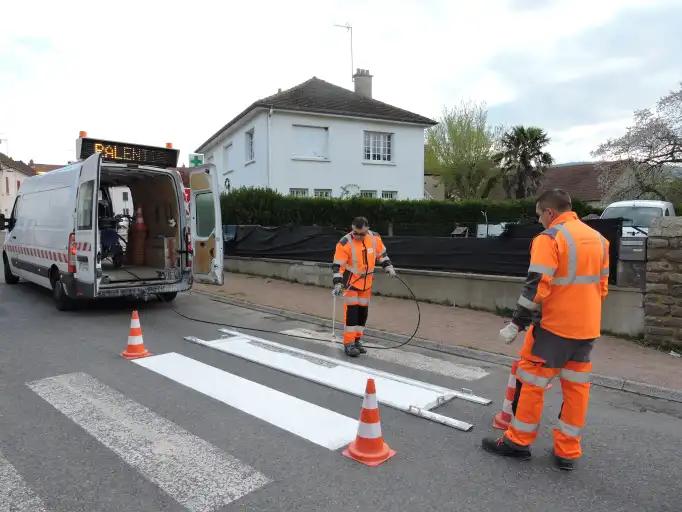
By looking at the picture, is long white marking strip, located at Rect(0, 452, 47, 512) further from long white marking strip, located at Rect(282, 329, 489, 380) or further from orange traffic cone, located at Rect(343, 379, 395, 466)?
long white marking strip, located at Rect(282, 329, 489, 380)

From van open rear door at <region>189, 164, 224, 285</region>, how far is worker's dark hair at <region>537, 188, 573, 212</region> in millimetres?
6655

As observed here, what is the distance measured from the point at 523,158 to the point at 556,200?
36406 mm

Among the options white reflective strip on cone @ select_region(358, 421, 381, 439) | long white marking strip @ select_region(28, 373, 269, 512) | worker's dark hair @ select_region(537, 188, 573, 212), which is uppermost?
worker's dark hair @ select_region(537, 188, 573, 212)

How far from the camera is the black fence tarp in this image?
28.9ft

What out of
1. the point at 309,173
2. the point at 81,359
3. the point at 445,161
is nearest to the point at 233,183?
the point at 309,173

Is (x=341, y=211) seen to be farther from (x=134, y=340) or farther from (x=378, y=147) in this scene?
(x=134, y=340)

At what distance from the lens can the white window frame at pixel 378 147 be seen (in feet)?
78.8

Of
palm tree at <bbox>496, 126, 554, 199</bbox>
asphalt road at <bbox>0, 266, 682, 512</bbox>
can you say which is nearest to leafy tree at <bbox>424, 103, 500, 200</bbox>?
palm tree at <bbox>496, 126, 554, 199</bbox>

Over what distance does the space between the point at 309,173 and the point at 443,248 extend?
44.1ft

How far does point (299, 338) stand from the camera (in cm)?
763

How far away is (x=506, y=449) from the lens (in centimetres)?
371

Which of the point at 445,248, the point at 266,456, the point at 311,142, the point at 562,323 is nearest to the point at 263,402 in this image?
the point at 266,456

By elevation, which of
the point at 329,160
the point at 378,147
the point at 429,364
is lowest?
the point at 429,364

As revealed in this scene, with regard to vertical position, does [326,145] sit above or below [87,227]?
above
